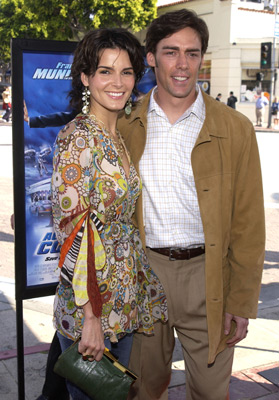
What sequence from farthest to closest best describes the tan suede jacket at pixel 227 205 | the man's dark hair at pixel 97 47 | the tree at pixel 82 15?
the tree at pixel 82 15, the tan suede jacket at pixel 227 205, the man's dark hair at pixel 97 47

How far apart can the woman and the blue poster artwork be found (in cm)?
44

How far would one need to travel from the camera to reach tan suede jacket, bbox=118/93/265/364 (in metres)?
2.58

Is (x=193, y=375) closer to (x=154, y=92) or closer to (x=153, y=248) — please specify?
(x=153, y=248)

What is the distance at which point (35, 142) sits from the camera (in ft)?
9.48

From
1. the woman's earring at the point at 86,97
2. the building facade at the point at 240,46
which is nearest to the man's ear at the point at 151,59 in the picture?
the woman's earring at the point at 86,97

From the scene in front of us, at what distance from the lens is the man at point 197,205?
2598 millimetres

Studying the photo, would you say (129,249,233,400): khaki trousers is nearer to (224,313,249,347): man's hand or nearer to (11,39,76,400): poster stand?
(224,313,249,347): man's hand

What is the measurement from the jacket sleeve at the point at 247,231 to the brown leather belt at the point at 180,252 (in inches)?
7.2

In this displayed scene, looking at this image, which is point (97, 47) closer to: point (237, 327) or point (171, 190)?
point (171, 190)

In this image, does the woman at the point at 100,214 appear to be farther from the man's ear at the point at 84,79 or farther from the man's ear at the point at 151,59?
the man's ear at the point at 151,59

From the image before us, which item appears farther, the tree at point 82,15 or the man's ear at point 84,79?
the tree at point 82,15

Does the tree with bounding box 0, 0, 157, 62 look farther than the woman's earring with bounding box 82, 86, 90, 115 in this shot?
Yes

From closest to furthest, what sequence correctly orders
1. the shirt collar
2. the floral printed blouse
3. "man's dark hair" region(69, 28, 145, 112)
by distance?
the floral printed blouse, "man's dark hair" region(69, 28, 145, 112), the shirt collar

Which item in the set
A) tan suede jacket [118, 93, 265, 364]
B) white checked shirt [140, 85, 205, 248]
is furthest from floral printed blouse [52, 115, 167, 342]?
tan suede jacket [118, 93, 265, 364]
